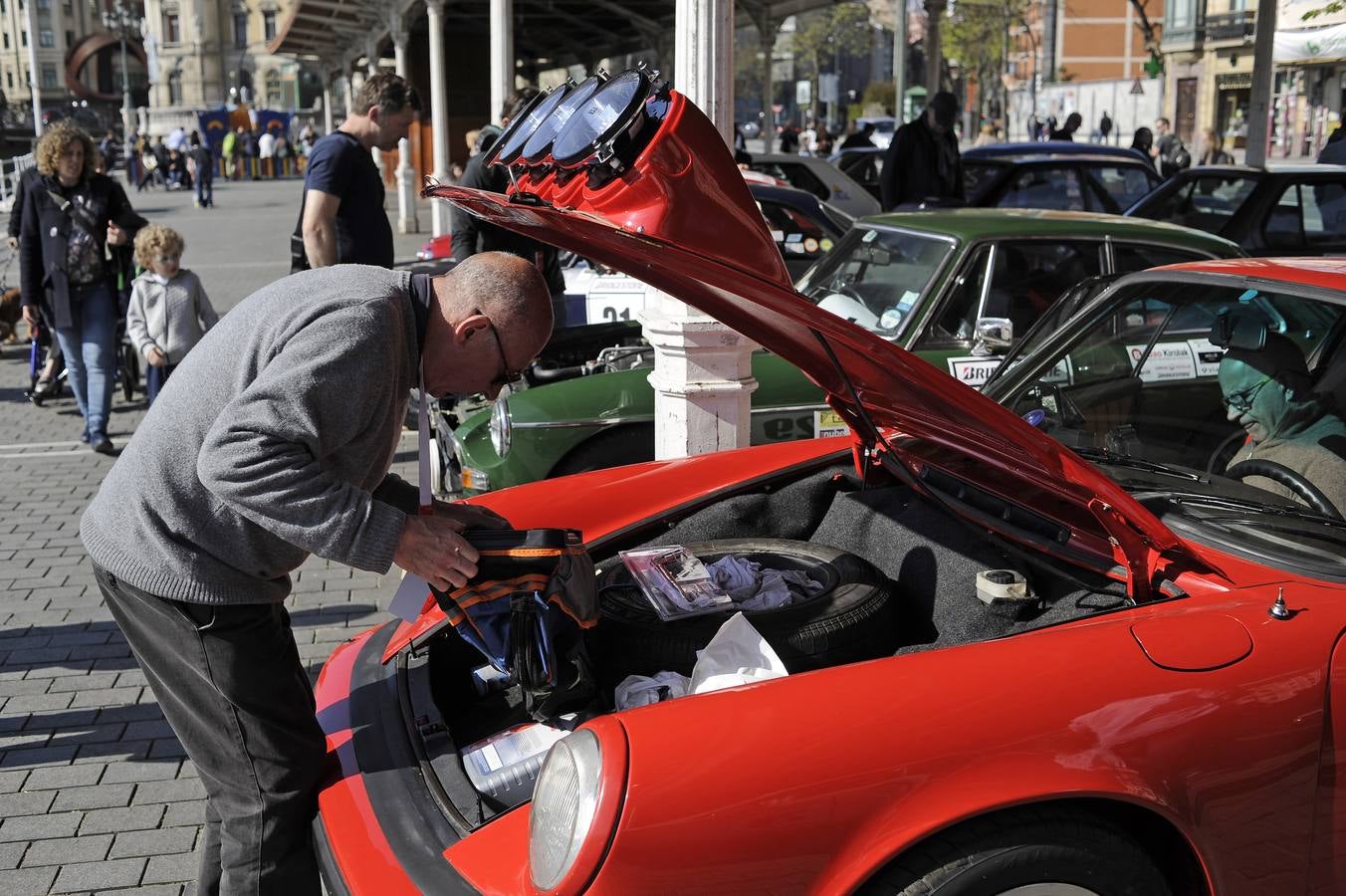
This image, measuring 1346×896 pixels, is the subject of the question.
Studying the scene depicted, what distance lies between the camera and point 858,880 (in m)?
2.03

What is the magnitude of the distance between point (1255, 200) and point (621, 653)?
8.19m

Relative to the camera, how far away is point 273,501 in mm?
2271

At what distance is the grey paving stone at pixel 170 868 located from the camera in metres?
3.27

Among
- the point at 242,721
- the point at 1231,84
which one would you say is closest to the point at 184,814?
the point at 242,721

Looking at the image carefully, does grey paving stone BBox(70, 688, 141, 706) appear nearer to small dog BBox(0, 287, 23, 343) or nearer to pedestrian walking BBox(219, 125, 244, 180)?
small dog BBox(0, 287, 23, 343)

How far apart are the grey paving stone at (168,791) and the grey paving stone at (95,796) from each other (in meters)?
0.03

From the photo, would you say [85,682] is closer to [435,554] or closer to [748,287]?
[435,554]

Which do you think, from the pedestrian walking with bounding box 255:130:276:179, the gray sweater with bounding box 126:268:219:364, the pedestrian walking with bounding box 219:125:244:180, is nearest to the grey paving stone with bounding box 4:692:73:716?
the gray sweater with bounding box 126:268:219:364

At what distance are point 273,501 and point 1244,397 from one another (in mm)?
2404

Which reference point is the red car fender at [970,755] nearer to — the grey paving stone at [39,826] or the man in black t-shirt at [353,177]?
the grey paving stone at [39,826]

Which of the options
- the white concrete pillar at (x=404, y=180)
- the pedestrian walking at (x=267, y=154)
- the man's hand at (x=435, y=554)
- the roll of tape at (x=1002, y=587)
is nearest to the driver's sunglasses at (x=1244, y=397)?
the roll of tape at (x=1002, y=587)

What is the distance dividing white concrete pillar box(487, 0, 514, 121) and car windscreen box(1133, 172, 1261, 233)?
643 cm

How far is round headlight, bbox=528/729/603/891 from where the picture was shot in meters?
2.01

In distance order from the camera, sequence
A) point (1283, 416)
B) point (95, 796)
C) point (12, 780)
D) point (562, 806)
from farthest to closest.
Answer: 1. point (12, 780)
2. point (95, 796)
3. point (1283, 416)
4. point (562, 806)
